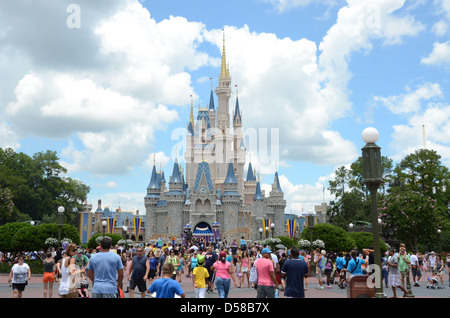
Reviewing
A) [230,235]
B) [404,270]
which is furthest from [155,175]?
[404,270]

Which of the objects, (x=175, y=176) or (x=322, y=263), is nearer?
(x=322, y=263)

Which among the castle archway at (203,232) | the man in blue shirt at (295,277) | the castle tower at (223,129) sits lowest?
the castle archway at (203,232)

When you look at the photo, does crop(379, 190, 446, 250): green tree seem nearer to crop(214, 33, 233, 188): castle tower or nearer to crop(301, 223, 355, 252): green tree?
crop(301, 223, 355, 252): green tree

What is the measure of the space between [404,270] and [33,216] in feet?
215

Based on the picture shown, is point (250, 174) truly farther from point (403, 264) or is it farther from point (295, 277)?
point (295, 277)

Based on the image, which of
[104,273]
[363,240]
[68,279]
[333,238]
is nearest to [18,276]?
[68,279]

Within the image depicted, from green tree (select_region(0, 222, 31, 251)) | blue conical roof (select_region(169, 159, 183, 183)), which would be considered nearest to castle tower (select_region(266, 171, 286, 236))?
blue conical roof (select_region(169, 159, 183, 183))

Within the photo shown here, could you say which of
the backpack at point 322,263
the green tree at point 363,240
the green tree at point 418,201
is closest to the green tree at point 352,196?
the green tree at point 418,201

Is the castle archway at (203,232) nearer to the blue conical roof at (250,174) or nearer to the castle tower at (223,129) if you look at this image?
the castle tower at (223,129)

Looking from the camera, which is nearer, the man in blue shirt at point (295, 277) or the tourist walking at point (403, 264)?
the man in blue shirt at point (295, 277)

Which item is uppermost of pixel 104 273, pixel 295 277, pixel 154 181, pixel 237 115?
pixel 237 115

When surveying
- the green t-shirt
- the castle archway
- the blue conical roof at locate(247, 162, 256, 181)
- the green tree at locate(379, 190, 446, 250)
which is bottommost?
the castle archway
